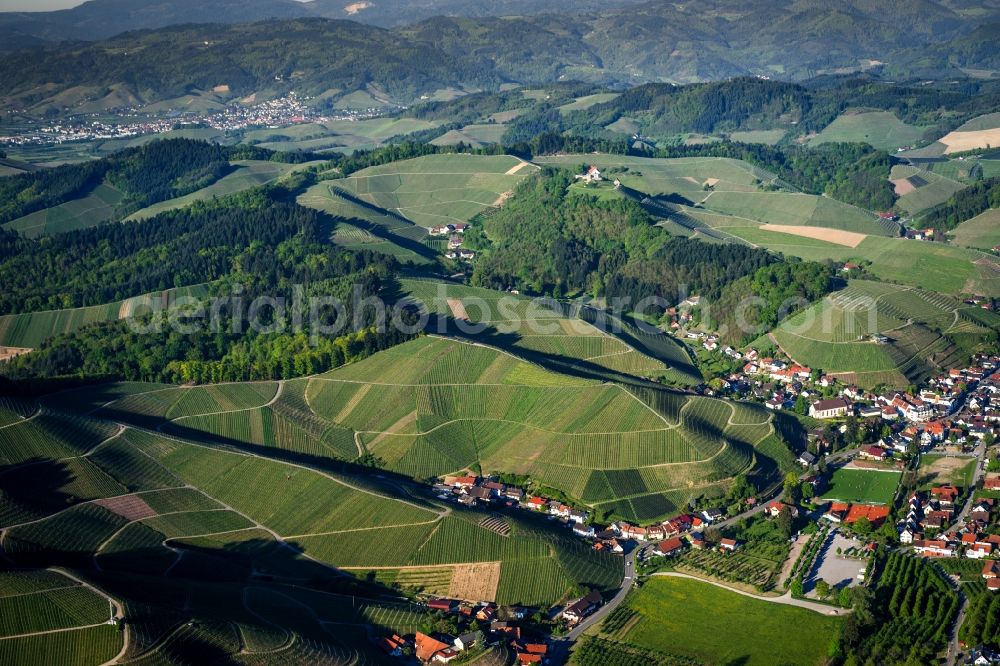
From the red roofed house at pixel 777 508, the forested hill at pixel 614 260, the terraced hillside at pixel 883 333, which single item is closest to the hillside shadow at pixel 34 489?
the red roofed house at pixel 777 508

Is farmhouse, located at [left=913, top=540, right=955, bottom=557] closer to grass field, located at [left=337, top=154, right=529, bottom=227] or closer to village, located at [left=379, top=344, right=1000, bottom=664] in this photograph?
village, located at [left=379, top=344, right=1000, bottom=664]

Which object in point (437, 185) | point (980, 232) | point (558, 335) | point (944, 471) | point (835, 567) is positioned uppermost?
point (437, 185)

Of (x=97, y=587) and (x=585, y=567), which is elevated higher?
(x=97, y=587)

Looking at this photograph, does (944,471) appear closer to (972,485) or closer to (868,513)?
(972,485)

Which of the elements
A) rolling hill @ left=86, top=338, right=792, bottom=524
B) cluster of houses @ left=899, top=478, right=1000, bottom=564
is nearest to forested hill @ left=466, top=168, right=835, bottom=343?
rolling hill @ left=86, top=338, right=792, bottom=524

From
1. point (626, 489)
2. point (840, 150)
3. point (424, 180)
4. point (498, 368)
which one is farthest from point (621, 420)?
point (840, 150)

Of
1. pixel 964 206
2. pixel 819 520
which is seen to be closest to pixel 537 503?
pixel 819 520

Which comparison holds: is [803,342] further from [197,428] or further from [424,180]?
[424,180]

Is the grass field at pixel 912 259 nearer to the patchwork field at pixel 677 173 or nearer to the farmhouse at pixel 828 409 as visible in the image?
the patchwork field at pixel 677 173
